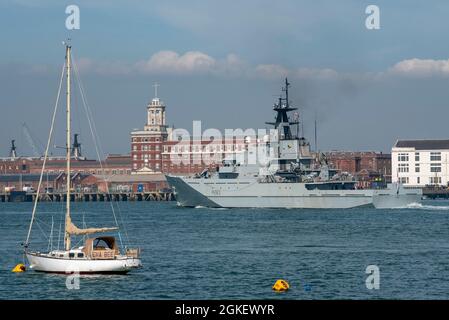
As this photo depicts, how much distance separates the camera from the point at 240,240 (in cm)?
4744

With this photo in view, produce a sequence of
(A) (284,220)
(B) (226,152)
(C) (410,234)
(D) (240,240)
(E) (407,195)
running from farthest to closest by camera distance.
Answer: (B) (226,152) < (E) (407,195) < (A) (284,220) < (C) (410,234) < (D) (240,240)

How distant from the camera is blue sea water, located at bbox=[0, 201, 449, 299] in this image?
2711 centimetres

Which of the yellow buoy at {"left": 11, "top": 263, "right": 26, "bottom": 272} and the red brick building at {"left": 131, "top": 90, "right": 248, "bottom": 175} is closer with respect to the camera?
the yellow buoy at {"left": 11, "top": 263, "right": 26, "bottom": 272}

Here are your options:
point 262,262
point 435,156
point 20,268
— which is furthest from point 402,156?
point 20,268

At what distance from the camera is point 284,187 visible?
87.6 metres

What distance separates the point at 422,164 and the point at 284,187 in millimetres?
77957

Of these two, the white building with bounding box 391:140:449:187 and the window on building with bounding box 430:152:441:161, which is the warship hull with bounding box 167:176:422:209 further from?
the window on building with bounding box 430:152:441:161

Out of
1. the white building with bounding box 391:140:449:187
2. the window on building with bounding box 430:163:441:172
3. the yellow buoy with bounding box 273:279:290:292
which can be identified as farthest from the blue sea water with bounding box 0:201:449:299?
the window on building with bounding box 430:163:441:172

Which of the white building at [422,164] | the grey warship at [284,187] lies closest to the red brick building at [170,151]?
the white building at [422,164]

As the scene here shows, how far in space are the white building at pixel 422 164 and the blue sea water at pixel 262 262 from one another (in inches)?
3884

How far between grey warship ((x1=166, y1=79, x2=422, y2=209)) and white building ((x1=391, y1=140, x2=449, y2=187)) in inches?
2693

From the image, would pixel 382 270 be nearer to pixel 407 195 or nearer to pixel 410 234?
pixel 410 234

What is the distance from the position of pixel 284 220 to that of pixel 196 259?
31648 millimetres

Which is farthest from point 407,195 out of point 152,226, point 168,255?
point 168,255
